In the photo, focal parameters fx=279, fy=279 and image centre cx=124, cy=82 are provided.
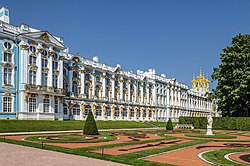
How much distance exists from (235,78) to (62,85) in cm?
2639

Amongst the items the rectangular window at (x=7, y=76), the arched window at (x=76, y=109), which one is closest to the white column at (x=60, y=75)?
the arched window at (x=76, y=109)

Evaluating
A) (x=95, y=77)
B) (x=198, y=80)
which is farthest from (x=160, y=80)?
(x=198, y=80)

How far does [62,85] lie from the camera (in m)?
44.4

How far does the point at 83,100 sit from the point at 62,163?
133 feet

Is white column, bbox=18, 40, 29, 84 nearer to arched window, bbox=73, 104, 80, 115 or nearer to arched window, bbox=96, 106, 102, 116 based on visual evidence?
arched window, bbox=73, 104, 80, 115

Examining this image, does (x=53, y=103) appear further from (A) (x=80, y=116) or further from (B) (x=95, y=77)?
(B) (x=95, y=77)

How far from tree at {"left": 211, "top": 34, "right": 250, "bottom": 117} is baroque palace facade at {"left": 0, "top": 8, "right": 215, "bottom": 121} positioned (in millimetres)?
7384

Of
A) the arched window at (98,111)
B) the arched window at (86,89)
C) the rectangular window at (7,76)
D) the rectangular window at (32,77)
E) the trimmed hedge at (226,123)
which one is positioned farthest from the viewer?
the arched window at (98,111)

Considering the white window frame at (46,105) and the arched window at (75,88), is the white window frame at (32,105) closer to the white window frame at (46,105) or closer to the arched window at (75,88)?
the white window frame at (46,105)

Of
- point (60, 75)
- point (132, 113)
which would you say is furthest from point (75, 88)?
point (132, 113)

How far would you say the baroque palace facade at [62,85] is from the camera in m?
37.8

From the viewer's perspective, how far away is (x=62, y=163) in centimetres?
1044

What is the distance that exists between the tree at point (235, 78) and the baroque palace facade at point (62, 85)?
7384 mm

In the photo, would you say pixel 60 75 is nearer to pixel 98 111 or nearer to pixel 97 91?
pixel 97 91
